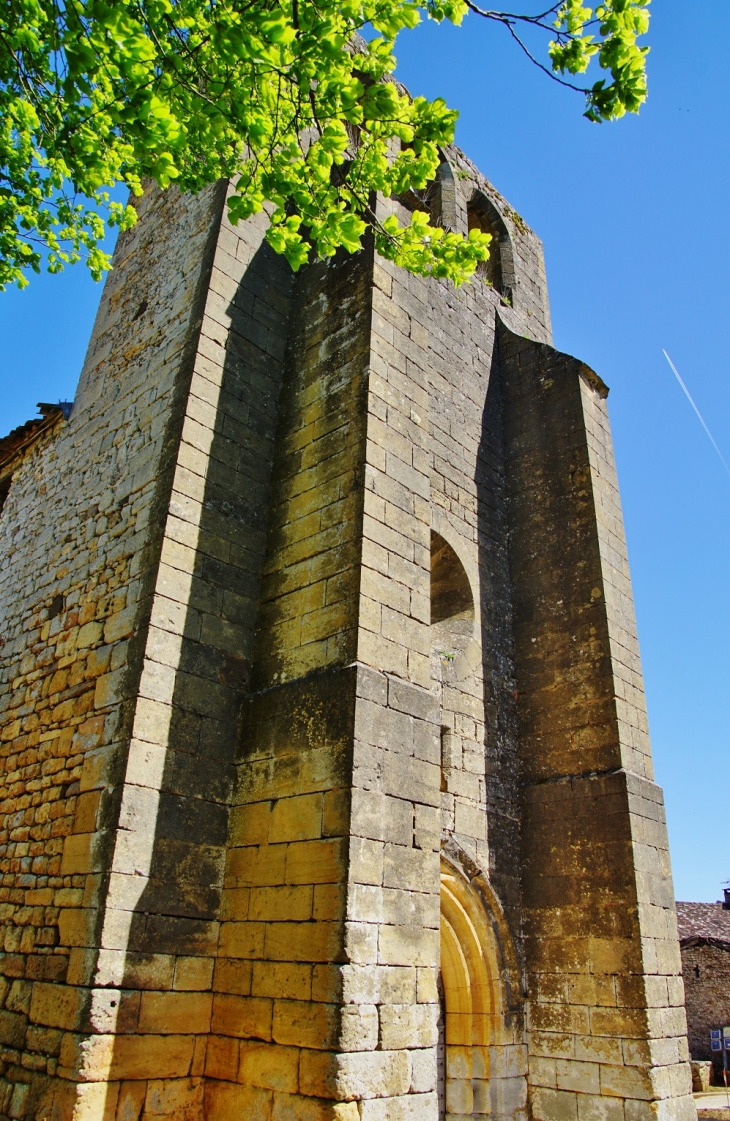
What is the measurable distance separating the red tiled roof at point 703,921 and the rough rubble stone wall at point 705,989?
31 centimetres

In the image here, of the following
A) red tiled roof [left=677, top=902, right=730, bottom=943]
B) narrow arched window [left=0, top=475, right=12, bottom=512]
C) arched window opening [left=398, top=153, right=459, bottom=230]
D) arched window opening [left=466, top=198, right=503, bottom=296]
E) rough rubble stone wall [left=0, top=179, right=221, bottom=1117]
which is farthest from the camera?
red tiled roof [left=677, top=902, right=730, bottom=943]

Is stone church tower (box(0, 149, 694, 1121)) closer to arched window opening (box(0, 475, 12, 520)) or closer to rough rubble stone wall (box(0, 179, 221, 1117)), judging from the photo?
rough rubble stone wall (box(0, 179, 221, 1117))

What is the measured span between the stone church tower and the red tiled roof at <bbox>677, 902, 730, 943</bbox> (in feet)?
49.7

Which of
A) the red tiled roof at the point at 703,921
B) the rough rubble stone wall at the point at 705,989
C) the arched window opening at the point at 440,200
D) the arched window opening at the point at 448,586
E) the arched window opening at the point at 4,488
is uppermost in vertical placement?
the arched window opening at the point at 440,200

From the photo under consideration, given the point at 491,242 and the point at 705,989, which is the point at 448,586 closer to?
the point at 491,242

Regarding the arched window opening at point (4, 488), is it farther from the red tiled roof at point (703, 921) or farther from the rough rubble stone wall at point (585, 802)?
the red tiled roof at point (703, 921)

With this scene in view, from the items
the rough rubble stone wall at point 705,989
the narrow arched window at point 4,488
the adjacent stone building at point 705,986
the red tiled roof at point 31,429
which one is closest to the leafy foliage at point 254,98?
the red tiled roof at point 31,429

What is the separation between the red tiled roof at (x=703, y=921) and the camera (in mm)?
19516

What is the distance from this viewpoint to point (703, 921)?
20.9 m

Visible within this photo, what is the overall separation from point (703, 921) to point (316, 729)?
2127 centimetres

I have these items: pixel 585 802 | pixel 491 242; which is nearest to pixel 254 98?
pixel 585 802

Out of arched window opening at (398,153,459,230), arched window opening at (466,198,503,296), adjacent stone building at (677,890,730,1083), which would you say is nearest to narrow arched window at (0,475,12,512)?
arched window opening at (398,153,459,230)

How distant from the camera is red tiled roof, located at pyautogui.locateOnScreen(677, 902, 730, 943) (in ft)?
64.0

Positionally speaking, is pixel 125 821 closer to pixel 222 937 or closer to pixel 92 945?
pixel 92 945
